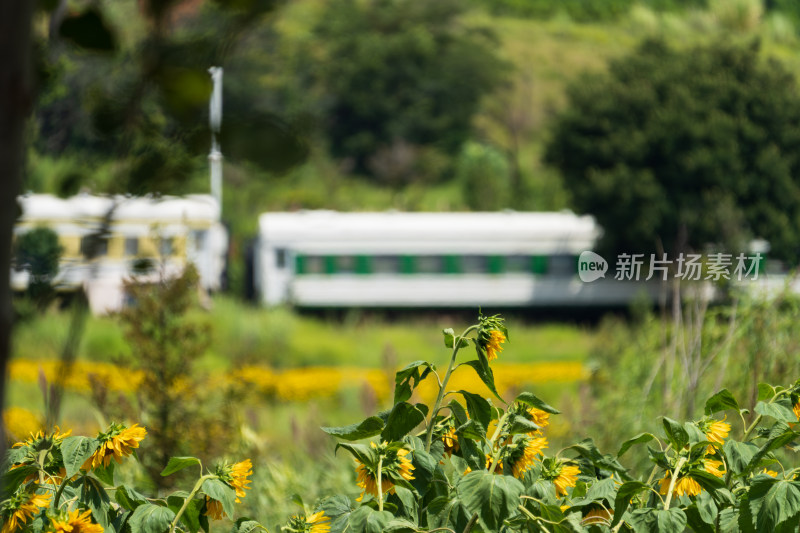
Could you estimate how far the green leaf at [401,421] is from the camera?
1674 mm

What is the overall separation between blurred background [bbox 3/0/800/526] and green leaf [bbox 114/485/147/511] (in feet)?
0.71

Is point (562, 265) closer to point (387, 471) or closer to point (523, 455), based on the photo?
point (523, 455)

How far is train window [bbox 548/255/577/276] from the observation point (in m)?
16.1

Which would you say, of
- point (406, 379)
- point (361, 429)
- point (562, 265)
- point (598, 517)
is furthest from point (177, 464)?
point (562, 265)

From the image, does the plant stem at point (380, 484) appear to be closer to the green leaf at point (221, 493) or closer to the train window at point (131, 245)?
the green leaf at point (221, 493)

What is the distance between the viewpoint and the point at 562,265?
1622 centimetres

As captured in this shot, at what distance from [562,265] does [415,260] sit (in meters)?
2.62

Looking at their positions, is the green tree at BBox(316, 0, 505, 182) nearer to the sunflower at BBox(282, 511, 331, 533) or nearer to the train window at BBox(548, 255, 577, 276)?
the train window at BBox(548, 255, 577, 276)

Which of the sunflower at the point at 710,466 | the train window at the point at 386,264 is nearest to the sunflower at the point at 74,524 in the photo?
the sunflower at the point at 710,466

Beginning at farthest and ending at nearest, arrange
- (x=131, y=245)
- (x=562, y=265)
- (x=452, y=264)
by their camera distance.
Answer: (x=562, y=265) → (x=452, y=264) → (x=131, y=245)

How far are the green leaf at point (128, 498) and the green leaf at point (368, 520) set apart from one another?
1.42 ft

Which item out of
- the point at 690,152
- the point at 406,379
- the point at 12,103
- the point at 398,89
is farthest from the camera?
the point at 398,89

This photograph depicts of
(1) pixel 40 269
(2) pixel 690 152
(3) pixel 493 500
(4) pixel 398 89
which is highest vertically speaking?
(4) pixel 398 89

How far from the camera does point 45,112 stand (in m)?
1.27
